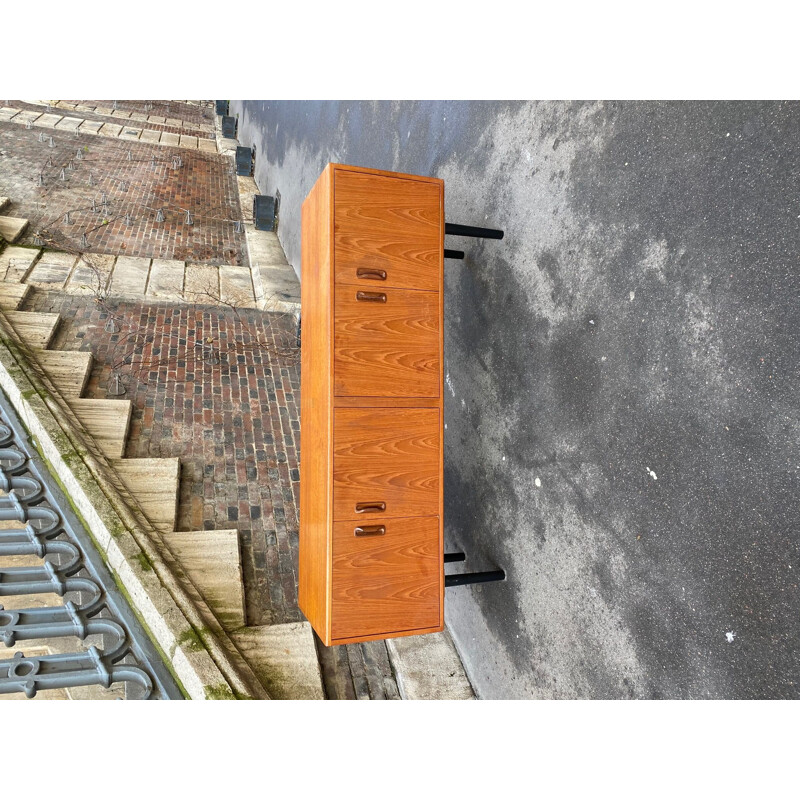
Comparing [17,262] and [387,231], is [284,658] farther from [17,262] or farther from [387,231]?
[17,262]

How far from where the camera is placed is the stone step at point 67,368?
17.1 feet

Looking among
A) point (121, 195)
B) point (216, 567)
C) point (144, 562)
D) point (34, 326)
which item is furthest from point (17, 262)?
point (144, 562)

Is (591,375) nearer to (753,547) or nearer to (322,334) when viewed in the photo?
(753,547)

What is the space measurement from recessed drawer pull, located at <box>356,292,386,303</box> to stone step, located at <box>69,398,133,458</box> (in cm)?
311

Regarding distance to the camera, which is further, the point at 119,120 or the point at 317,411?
the point at 119,120

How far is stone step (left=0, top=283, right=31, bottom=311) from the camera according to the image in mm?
6035

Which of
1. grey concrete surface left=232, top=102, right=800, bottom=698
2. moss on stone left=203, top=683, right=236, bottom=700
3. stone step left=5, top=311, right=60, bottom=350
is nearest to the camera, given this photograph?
grey concrete surface left=232, top=102, right=800, bottom=698

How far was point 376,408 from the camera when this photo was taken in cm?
263

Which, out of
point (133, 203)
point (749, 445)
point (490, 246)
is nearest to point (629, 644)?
point (749, 445)

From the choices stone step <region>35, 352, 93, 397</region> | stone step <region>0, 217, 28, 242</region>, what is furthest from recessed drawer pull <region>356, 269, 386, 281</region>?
stone step <region>0, 217, 28, 242</region>

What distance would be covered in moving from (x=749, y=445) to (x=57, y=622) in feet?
8.69

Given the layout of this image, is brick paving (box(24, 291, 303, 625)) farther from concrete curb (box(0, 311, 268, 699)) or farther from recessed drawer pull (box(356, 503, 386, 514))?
recessed drawer pull (box(356, 503, 386, 514))

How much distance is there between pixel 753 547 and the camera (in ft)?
5.29

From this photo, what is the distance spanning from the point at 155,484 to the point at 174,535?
23.3 inches
